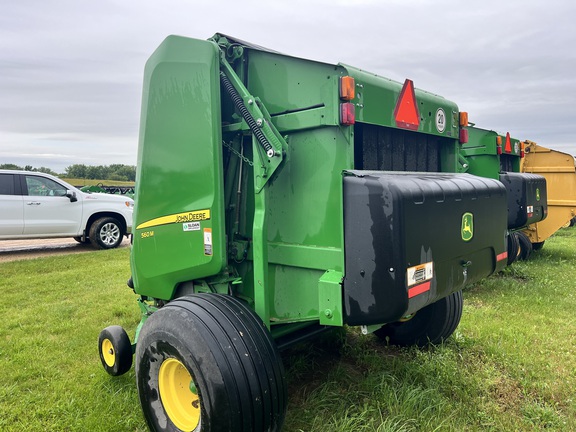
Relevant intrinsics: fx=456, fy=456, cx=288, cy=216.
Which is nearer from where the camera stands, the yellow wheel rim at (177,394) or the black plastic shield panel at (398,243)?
the black plastic shield panel at (398,243)

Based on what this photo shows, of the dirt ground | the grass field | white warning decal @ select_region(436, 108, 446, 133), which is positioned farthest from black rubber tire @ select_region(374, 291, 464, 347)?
the dirt ground

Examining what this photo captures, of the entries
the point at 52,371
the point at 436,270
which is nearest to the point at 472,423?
the point at 436,270

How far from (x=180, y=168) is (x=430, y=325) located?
2307mm

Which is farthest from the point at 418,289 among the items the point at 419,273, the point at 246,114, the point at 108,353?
the point at 108,353

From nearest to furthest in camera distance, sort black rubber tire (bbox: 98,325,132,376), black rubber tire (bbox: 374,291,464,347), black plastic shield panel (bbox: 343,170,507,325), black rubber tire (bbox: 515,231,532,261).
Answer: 1. black plastic shield panel (bbox: 343,170,507,325)
2. black rubber tire (bbox: 98,325,132,376)
3. black rubber tire (bbox: 374,291,464,347)
4. black rubber tire (bbox: 515,231,532,261)

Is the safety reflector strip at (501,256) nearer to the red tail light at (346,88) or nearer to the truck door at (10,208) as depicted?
the red tail light at (346,88)

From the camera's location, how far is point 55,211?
30.0 ft

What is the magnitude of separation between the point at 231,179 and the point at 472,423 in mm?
2009

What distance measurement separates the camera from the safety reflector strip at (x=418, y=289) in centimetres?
212

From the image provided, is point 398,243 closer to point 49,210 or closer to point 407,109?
point 407,109

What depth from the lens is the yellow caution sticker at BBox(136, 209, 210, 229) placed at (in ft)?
8.43

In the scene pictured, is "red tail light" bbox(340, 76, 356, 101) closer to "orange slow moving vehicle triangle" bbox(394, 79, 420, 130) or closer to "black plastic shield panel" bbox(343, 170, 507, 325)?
"black plastic shield panel" bbox(343, 170, 507, 325)

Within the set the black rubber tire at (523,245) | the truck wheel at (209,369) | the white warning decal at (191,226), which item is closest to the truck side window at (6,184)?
the white warning decal at (191,226)

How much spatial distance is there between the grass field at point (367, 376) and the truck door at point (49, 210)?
417 centimetres
